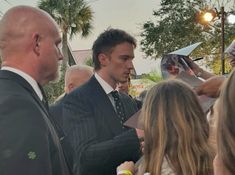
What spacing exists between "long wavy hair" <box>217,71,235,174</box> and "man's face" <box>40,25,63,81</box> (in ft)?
3.74

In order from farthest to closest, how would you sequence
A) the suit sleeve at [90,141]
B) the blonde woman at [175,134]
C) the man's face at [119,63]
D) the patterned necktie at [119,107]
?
the man's face at [119,63], the patterned necktie at [119,107], the suit sleeve at [90,141], the blonde woman at [175,134]

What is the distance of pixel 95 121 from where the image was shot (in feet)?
9.27

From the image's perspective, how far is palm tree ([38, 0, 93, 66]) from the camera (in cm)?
2595

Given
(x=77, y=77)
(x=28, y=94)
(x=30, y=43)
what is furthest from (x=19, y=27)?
(x=77, y=77)

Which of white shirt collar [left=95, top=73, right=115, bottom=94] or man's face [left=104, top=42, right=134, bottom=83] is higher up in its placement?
man's face [left=104, top=42, right=134, bottom=83]

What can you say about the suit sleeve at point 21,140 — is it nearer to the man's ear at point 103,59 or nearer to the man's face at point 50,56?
the man's face at point 50,56

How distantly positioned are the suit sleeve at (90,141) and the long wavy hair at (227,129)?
1.29m

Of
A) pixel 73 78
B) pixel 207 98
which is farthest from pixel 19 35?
pixel 73 78

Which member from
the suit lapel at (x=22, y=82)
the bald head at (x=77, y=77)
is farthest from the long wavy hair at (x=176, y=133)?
the bald head at (x=77, y=77)

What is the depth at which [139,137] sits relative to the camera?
2.57m

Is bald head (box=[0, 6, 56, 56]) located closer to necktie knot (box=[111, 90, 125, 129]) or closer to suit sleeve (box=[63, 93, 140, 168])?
suit sleeve (box=[63, 93, 140, 168])

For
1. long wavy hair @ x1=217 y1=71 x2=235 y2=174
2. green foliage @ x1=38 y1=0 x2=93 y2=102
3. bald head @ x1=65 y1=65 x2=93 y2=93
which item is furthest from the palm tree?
long wavy hair @ x1=217 y1=71 x2=235 y2=174

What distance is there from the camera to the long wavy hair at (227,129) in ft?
4.19

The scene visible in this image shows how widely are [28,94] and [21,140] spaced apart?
0.25 metres
